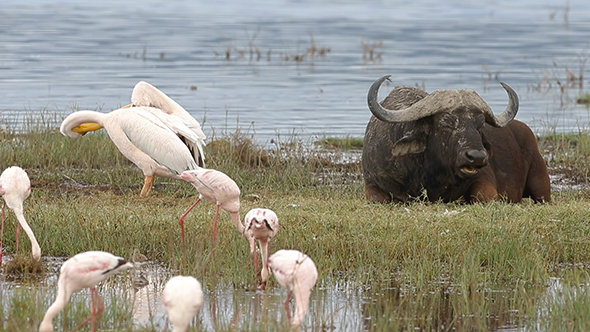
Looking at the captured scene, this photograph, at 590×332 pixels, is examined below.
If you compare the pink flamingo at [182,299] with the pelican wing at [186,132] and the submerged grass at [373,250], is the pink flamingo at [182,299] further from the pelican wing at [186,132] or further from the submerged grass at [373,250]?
the pelican wing at [186,132]

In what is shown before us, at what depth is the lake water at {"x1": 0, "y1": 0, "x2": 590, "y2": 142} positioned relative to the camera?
1947 centimetres

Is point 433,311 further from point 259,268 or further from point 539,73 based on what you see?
point 539,73

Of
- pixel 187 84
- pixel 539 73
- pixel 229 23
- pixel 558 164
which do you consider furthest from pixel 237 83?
pixel 229 23

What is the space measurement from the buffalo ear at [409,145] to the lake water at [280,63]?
4437 millimetres

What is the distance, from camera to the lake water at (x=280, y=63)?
63.9ft

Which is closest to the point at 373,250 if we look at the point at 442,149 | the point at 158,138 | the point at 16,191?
the point at 442,149

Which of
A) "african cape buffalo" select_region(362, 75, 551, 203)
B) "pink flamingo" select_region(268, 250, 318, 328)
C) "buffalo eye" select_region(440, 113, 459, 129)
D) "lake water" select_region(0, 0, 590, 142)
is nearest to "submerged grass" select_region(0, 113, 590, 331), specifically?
"pink flamingo" select_region(268, 250, 318, 328)

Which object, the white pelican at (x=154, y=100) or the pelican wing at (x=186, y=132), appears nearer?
the pelican wing at (x=186, y=132)

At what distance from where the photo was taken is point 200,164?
10.6 meters

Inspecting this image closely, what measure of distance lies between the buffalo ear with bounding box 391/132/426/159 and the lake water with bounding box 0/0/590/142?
444 centimetres

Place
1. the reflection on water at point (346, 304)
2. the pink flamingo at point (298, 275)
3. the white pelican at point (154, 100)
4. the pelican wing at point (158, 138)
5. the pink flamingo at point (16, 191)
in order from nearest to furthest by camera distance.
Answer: the pink flamingo at point (298, 275)
the reflection on water at point (346, 304)
the pink flamingo at point (16, 191)
the pelican wing at point (158, 138)
the white pelican at point (154, 100)

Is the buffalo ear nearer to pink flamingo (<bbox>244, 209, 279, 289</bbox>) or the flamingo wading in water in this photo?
the flamingo wading in water

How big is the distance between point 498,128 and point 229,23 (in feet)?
113

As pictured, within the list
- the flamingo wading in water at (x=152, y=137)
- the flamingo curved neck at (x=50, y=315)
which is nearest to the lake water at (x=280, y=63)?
the flamingo wading in water at (x=152, y=137)
